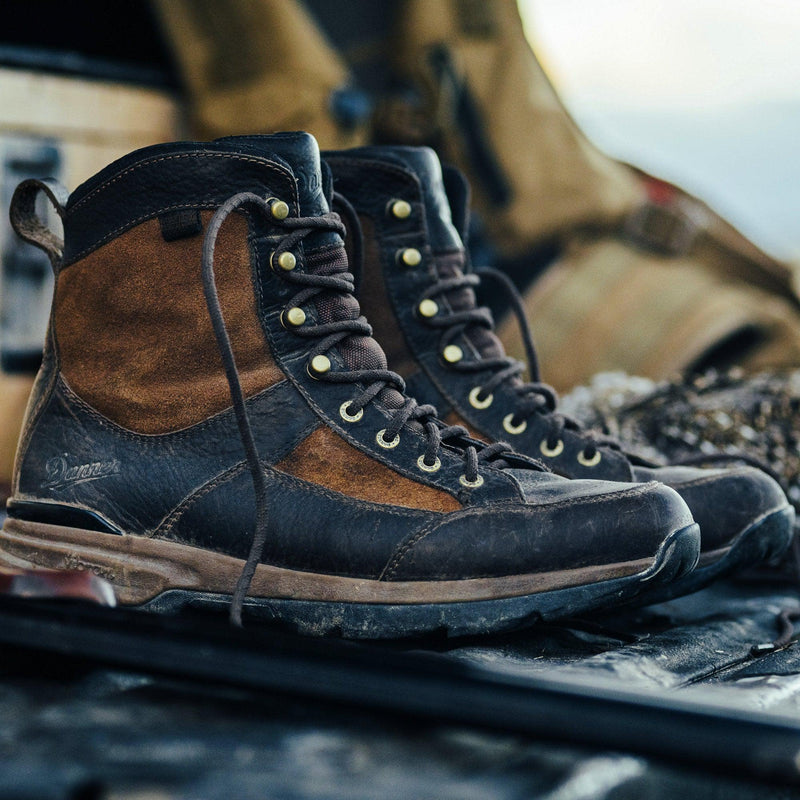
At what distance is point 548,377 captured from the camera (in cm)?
215

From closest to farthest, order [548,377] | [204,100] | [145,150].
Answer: [145,150]
[204,100]
[548,377]

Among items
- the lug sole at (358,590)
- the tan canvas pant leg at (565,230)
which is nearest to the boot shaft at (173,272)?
the lug sole at (358,590)

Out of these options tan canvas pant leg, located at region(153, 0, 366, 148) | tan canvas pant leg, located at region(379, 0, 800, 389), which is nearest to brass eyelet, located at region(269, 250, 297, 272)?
tan canvas pant leg, located at region(153, 0, 366, 148)

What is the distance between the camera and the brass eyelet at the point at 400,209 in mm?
1041

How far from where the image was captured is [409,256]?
1040 mm

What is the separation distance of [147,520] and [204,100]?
4.26 feet

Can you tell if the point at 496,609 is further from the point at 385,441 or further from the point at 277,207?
the point at 277,207

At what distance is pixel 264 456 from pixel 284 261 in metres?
0.16

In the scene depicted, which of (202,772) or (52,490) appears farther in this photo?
(52,490)

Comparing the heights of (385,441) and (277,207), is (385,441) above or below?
below

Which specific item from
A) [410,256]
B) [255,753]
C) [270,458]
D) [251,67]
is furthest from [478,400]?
[251,67]

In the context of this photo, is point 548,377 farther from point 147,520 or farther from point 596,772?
point 596,772

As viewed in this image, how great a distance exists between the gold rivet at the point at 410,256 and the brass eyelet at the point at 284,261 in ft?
0.64

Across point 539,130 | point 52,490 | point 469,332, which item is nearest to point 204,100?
point 539,130
